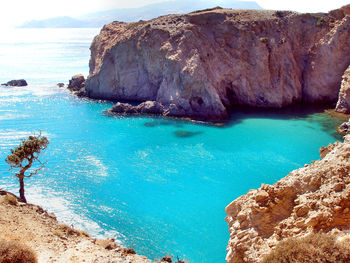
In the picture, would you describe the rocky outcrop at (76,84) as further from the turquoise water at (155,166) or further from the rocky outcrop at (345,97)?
the rocky outcrop at (345,97)

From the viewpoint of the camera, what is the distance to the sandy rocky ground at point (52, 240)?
1323 cm

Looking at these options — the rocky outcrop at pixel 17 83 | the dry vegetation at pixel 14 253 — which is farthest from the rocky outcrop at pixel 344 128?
the rocky outcrop at pixel 17 83

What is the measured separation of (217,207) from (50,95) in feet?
142

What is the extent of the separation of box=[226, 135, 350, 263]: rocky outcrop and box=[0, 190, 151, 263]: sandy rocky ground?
513 cm

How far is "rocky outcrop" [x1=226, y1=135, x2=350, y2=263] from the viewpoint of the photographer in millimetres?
10406

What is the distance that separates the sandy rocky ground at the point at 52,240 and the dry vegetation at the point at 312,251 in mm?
7159

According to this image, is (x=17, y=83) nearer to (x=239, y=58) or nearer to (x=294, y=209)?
(x=239, y=58)

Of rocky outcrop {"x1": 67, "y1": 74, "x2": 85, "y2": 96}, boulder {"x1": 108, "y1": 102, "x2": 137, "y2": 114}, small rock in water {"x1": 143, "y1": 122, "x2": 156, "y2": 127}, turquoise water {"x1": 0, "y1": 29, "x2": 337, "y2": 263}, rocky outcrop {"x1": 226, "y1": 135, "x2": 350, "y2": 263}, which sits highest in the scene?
rocky outcrop {"x1": 67, "y1": 74, "x2": 85, "y2": 96}

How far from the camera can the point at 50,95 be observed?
5434 centimetres

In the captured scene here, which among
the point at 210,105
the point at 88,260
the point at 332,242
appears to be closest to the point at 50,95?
the point at 210,105

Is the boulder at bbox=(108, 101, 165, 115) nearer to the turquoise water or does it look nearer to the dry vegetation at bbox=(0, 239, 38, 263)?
the turquoise water

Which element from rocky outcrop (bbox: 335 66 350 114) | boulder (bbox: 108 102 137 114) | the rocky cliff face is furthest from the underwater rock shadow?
rocky outcrop (bbox: 335 66 350 114)

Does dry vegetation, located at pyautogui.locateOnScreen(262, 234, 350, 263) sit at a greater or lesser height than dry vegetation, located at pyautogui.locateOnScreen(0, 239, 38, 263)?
greater

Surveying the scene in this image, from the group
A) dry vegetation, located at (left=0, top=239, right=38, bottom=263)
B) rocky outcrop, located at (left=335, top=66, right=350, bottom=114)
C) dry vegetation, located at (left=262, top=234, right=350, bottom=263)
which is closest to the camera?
dry vegetation, located at (left=262, top=234, right=350, bottom=263)
